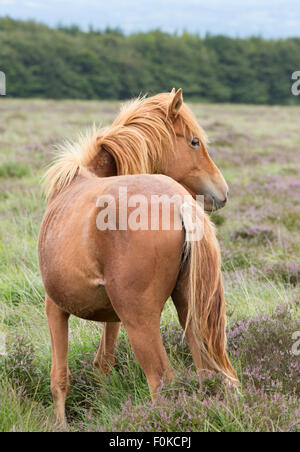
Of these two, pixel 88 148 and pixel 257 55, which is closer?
pixel 88 148

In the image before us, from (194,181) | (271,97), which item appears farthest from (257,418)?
(271,97)

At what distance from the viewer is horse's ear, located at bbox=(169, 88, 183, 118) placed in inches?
114

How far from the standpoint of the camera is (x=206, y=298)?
2277mm

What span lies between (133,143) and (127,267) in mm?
958

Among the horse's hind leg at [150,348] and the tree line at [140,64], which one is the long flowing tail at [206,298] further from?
the tree line at [140,64]

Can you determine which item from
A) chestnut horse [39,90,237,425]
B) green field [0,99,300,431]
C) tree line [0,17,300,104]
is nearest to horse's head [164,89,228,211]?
chestnut horse [39,90,237,425]

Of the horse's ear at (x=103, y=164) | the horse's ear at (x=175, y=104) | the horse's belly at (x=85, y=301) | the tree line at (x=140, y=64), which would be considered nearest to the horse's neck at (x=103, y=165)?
the horse's ear at (x=103, y=164)

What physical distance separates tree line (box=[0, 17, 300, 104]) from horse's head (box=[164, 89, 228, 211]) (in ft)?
148

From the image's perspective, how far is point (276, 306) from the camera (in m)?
3.70

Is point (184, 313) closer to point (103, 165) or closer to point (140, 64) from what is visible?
point (103, 165)

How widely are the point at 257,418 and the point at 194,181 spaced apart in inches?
56.7

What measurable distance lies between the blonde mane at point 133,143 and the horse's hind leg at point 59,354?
70cm

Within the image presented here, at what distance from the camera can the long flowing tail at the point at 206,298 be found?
2.19m

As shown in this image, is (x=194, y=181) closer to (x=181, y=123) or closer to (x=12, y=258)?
(x=181, y=123)
